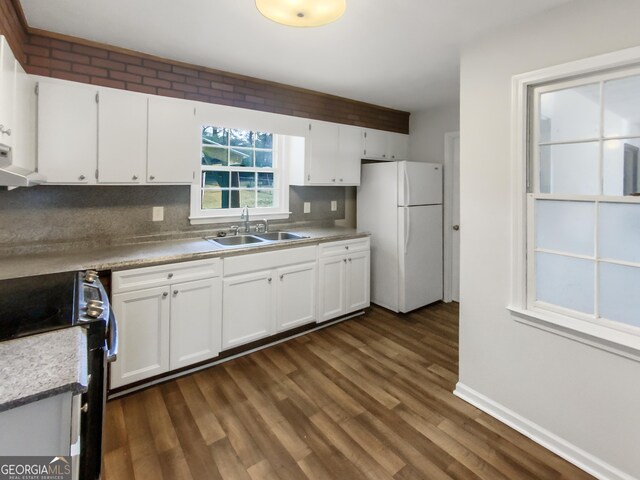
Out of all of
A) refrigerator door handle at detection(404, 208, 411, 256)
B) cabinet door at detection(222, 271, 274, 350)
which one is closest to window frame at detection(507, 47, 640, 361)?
refrigerator door handle at detection(404, 208, 411, 256)

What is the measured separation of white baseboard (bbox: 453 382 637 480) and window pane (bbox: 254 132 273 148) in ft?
9.16

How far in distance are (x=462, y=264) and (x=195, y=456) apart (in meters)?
1.97

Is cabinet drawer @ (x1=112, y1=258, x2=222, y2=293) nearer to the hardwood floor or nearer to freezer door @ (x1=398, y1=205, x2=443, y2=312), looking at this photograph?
the hardwood floor

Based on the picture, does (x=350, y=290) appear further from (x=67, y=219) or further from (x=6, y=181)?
(x=6, y=181)

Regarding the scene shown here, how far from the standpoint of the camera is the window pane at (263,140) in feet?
11.5

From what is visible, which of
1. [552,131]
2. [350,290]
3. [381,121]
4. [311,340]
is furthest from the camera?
[381,121]

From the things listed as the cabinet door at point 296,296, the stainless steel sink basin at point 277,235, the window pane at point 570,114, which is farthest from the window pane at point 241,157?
the window pane at point 570,114

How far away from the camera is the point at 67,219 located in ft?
8.04

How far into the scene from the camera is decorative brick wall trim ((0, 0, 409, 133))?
7.09 feet

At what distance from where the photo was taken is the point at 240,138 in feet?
11.0

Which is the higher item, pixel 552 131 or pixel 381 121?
pixel 381 121

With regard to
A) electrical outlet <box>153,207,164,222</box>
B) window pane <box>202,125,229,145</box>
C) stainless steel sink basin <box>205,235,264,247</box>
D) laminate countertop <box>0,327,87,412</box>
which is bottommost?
laminate countertop <box>0,327,87,412</box>

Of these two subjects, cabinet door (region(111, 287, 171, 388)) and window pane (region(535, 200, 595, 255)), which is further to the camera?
cabinet door (region(111, 287, 171, 388))

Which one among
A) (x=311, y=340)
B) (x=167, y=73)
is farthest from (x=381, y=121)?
(x=311, y=340)
